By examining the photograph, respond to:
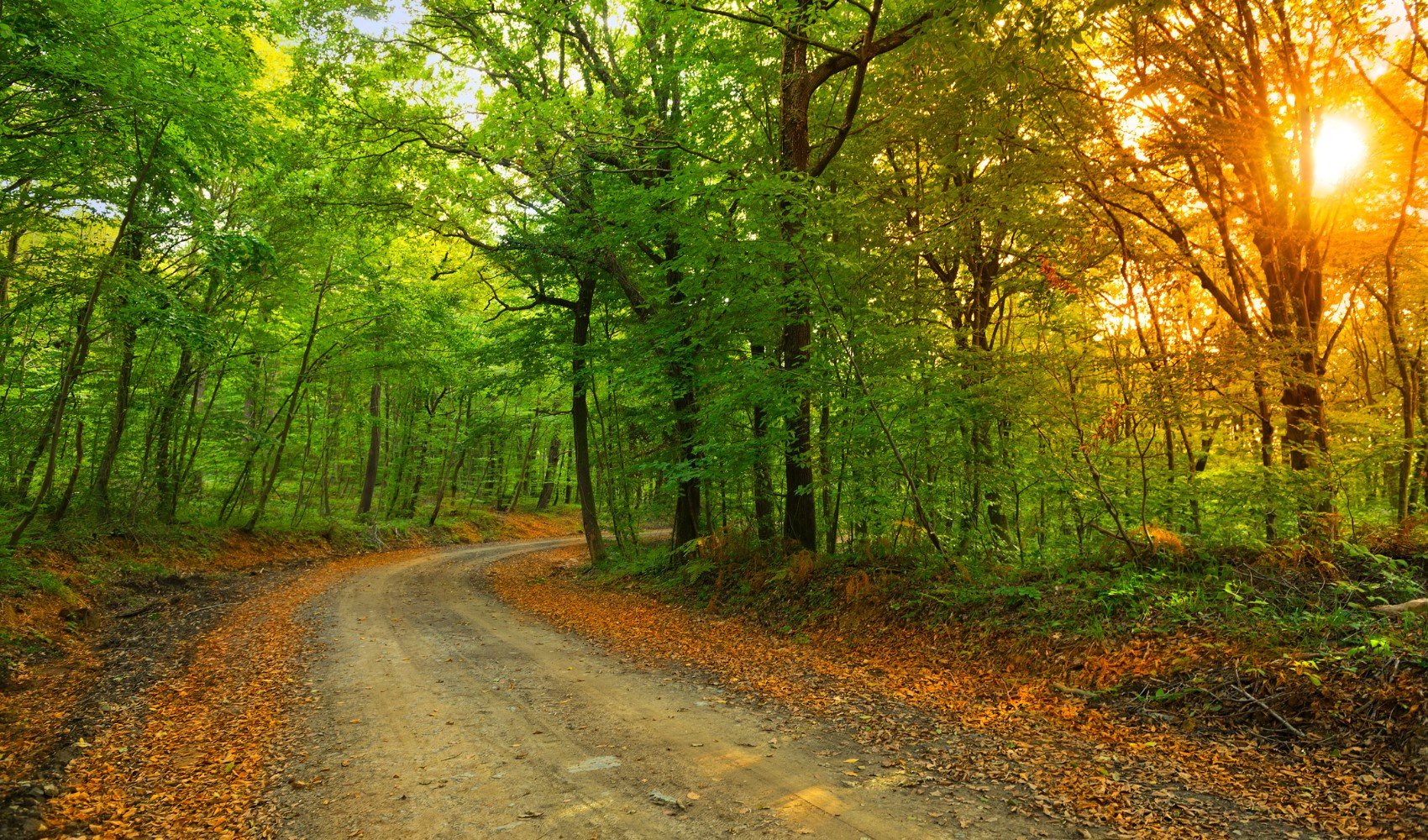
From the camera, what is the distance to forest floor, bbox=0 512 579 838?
4840 mm

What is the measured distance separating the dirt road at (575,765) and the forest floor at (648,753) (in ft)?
0.08

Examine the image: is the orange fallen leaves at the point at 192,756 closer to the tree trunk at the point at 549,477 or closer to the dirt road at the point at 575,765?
the dirt road at the point at 575,765

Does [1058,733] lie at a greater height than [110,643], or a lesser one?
greater

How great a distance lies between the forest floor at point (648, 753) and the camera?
3.87 metres

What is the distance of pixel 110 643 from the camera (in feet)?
28.6

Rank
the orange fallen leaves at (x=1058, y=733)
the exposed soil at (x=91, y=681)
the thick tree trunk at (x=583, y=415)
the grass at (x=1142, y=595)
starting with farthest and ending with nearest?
the thick tree trunk at (x=583, y=415) < the grass at (x=1142, y=595) < the exposed soil at (x=91, y=681) < the orange fallen leaves at (x=1058, y=733)

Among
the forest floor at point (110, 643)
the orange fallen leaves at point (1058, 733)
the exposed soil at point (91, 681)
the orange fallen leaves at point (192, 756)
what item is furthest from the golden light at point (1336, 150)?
the exposed soil at point (91, 681)

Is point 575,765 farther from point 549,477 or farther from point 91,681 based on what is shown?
point 549,477

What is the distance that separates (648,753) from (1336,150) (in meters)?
10.2

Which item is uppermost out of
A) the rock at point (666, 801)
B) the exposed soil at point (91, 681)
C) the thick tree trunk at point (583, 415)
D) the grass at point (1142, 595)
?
the thick tree trunk at point (583, 415)

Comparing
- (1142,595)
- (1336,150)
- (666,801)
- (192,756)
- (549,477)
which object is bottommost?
(192,756)

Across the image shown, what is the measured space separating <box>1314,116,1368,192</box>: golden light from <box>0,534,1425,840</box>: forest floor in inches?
270

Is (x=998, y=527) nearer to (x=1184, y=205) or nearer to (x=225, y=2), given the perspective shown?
(x=1184, y=205)

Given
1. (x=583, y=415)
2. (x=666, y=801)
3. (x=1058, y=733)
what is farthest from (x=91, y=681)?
(x=583, y=415)
